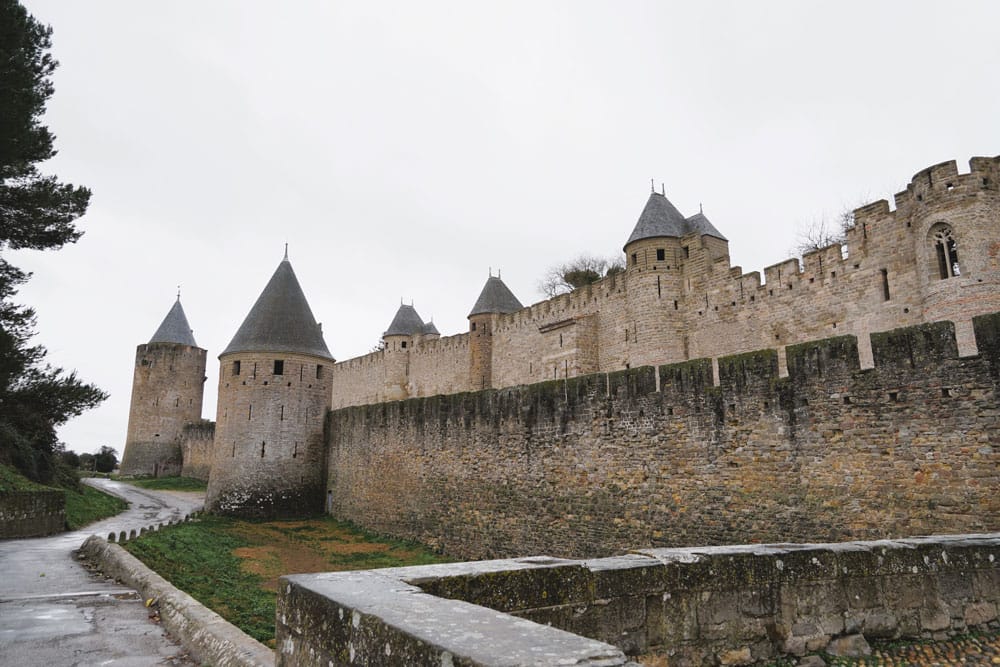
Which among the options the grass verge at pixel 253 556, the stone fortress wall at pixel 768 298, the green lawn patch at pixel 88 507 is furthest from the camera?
the green lawn patch at pixel 88 507

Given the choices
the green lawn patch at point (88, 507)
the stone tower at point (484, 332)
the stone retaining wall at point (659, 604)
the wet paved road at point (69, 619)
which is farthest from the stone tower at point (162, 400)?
the stone retaining wall at point (659, 604)

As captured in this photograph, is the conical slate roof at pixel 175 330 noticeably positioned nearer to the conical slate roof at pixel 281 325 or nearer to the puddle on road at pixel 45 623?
the conical slate roof at pixel 281 325

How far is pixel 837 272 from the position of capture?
819 inches

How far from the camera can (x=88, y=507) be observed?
2512 centimetres

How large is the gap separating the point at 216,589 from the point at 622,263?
4402 centimetres

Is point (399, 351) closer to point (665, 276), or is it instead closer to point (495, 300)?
point (495, 300)

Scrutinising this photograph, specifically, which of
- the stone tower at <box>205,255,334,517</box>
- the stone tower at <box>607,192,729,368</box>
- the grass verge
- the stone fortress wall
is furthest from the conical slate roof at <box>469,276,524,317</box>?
the grass verge

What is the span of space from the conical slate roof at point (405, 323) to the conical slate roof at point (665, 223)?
20.5 metres

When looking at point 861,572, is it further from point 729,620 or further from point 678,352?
point 678,352

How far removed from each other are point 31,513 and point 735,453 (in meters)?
18.7

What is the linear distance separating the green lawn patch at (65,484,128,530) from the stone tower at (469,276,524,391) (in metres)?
17.9

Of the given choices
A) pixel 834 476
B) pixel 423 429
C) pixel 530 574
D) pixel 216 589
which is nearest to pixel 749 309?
pixel 423 429

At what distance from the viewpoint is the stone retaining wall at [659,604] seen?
2.85 meters

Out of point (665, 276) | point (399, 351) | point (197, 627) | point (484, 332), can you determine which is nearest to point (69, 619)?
point (197, 627)
